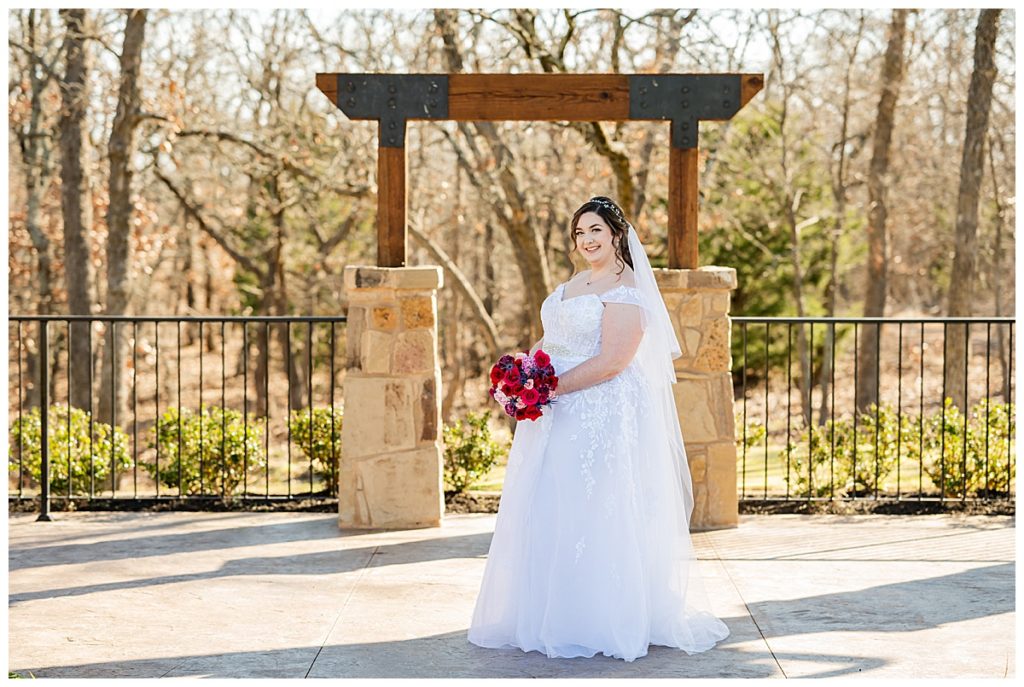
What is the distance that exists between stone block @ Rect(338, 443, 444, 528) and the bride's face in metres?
2.24

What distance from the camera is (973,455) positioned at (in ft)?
22.4

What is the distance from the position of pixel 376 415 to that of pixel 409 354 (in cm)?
38

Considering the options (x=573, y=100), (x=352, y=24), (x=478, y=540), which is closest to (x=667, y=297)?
(x=573, y=100)

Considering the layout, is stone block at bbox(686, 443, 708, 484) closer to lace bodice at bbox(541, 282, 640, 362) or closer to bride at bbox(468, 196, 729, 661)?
bride at bbox(468, 196, 729, 661)

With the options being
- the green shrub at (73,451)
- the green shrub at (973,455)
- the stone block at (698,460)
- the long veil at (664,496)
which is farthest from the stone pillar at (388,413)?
the green shrub at (973,455)

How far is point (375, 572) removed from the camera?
5.12 metres

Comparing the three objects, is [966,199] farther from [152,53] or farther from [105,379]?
[152,53]

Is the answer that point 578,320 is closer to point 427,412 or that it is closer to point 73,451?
point 427,412

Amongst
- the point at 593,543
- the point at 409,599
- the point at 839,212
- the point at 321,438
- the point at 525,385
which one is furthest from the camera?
the point at 839,212

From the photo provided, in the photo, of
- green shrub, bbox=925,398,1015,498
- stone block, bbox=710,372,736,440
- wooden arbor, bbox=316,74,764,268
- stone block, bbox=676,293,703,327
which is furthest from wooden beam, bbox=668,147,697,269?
green shrub, bbox=925,398,1015,498

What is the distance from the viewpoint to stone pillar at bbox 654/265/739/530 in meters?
6.12

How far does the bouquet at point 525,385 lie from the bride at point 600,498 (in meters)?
0.09

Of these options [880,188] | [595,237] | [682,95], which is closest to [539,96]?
[682,95]

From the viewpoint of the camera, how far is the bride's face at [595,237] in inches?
164
